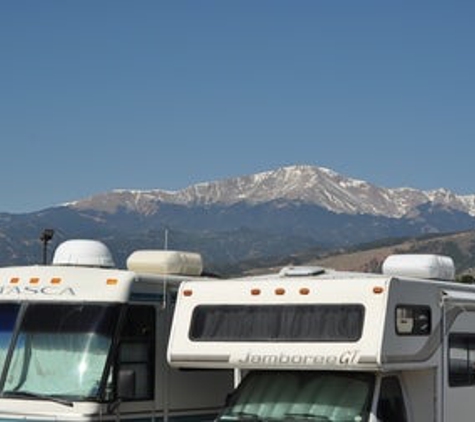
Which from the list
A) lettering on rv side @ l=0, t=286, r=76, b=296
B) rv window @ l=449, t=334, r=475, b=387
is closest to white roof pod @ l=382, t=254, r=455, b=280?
rv window @ l=449, t=334, r=475, b=387

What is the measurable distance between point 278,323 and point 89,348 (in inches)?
88.7

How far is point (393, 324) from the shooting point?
1020 centimetres

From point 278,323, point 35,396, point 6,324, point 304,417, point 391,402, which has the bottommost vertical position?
point 35,396

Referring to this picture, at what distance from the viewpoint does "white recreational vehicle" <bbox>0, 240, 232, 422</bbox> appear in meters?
11.7

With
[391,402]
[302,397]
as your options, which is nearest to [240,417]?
[302,397]

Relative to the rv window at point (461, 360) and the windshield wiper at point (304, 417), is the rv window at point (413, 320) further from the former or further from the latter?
the windshield wiper at point (304, 417)

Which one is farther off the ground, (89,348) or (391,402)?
(89,348)

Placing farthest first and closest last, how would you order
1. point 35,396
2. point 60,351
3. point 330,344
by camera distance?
point 60,351, point 35,396, point 330,344

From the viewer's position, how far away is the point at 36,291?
12.4m

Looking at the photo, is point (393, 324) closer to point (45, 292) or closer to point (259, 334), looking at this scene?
point (259, 334)

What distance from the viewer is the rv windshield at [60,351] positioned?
11766 mm

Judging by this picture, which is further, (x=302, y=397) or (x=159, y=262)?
(x=159, y=262)

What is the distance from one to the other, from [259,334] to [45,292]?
2.79 meters

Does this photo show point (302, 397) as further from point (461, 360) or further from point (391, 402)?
point (461, 360)
